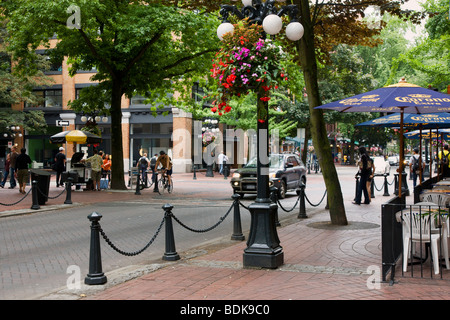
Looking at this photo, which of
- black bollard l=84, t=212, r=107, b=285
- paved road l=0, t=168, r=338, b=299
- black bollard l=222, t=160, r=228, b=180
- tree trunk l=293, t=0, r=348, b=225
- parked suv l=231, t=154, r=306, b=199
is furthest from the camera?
black bollard l=222, t=160, r=228, b=180

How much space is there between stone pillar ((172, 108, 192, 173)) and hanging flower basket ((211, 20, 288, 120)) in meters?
33.2

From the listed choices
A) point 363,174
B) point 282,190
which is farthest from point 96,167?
point 363,174

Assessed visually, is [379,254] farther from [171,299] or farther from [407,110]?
[171,299]

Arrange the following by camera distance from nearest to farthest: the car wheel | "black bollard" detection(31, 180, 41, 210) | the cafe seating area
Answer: the cafe seating area, "black bollard" detection(31, 180, 41, 210), the car wheel

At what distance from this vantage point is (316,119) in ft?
37.8

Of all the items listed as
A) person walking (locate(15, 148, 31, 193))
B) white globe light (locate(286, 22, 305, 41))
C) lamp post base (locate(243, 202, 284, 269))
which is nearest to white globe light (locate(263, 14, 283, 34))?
white globe light (locate(286, 22, 305, 41))

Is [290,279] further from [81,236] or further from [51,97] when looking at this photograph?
[51,97]

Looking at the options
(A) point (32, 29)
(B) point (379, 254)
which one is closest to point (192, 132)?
(A) point (32, 29)

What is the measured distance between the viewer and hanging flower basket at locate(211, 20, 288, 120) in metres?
6.62

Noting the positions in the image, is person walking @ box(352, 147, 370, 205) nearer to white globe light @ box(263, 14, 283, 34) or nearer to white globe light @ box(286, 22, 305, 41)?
white globe light @ box(286, 22, 305, 41)

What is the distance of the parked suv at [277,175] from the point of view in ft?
59.2

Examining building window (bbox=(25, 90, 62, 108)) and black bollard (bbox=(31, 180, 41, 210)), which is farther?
building window (bbox=(25, 90, 62, 108))

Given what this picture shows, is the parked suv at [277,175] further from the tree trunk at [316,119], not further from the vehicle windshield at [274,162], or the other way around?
the tree trunk at [316,119]
